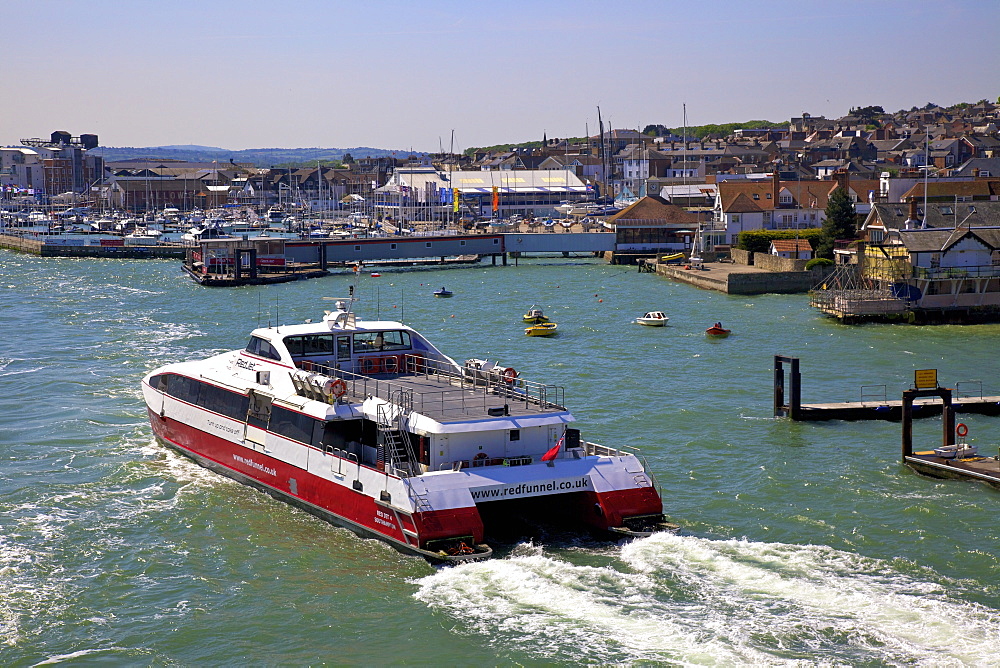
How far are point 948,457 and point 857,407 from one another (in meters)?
5.93

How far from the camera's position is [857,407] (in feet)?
106

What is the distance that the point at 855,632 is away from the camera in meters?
17.1

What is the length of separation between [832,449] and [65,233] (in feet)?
378

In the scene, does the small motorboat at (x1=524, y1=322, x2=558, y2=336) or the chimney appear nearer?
the small motorboat at (x1=524, y1=322, x2=558, y2=336)

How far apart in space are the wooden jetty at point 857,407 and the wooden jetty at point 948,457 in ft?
12.2

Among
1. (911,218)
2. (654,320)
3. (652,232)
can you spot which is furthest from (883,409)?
(652,232)

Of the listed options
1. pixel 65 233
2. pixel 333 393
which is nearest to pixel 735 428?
pixel 333 393

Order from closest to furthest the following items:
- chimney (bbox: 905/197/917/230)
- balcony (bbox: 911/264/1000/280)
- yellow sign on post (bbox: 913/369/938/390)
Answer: yellow sign on post (bbox: 913/369/938/390)
balcony (bbox: 911/264/1000/280)
chimney (bbox: 905/197/917/230)

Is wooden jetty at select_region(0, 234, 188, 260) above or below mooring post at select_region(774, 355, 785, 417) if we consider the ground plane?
above

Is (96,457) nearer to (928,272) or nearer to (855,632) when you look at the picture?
(855,632)

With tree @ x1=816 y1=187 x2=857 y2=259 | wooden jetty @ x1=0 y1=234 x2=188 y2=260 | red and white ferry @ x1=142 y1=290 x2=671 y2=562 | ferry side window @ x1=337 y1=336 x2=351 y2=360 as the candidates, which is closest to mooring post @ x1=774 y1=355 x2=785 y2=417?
red and white ferry @ x1=142 y1=290 x2=671 y2=562

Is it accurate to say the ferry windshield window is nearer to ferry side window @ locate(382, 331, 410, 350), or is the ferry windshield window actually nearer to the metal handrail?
the metal handrail

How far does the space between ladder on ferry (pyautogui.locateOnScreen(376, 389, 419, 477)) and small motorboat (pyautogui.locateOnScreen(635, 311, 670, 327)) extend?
1294 inches

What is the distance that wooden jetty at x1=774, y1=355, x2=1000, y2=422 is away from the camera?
32188mm
